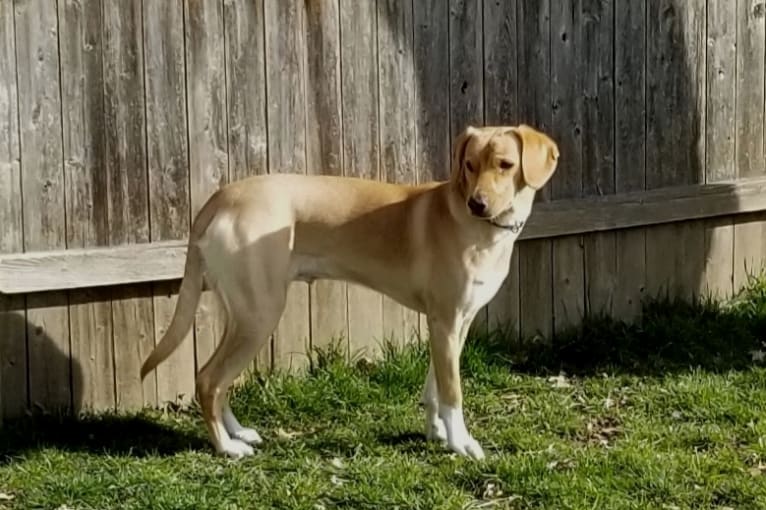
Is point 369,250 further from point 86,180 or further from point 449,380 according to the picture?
point 86,180

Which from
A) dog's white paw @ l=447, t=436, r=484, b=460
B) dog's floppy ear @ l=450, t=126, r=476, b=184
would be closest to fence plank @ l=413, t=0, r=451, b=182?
dog's floppy ear @ l=450, t=126, r=476, b=184

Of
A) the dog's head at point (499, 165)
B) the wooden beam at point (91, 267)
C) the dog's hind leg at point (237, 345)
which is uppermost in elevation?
the dog's head at point (499, 165)

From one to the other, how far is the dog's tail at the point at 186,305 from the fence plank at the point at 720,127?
3570 mm

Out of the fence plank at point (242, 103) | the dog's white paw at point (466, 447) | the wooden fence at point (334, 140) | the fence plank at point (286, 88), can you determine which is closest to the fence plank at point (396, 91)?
the wooden fence at point (334, 140)

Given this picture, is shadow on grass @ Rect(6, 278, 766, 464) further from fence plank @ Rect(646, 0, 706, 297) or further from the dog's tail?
the dog's tail

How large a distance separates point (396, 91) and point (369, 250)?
1.22 meters

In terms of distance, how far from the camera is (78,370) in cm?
625

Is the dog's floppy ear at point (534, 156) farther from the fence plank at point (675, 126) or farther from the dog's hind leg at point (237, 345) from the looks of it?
the fence plank at point (675, 126)

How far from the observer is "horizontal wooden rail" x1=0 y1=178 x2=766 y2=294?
599 cm

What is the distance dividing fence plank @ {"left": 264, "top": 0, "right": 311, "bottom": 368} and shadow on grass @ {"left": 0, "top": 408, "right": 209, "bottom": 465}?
2.63ft

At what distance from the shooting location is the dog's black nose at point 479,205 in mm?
5555

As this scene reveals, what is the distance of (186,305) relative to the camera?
591 cm

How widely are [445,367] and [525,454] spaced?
505mm

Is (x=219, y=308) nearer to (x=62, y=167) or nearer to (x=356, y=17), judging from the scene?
(x=62, y=167)
